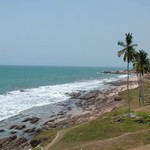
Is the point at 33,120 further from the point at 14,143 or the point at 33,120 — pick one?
the point at 14,143

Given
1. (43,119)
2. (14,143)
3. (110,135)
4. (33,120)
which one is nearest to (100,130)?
(110,135)

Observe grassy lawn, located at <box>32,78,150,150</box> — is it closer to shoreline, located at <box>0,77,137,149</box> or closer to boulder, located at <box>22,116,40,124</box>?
shoreline, located at <box>0,77,137,149</box>

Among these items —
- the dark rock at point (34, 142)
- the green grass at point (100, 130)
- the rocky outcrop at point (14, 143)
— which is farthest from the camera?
the rocky outcrop at point (14, 143)

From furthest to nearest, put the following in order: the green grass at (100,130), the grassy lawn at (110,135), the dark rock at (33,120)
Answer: the dark rock at (33,120), the green grass at (100,130), the grassy lawn at (110,135)

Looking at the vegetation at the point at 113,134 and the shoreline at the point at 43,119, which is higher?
the vegetation at the point at 113,134

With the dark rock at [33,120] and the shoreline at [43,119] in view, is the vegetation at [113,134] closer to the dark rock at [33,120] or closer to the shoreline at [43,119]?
the shoreline at [43,119]

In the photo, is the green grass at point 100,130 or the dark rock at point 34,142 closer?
the green grass at point 100,130

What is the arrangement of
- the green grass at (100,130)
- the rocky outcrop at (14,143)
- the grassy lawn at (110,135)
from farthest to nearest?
the rocky outcrop at (14,143), the green grass at (100,130), the grassy lawn at (110,135)

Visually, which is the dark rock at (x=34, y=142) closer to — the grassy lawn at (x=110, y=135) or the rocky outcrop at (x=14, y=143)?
the rocky outcrop at (x=14, y=143)

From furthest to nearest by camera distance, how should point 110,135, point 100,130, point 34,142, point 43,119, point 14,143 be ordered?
point 43,119 → point 14,143 → point 34,142 → point 100,130 → point 110,135

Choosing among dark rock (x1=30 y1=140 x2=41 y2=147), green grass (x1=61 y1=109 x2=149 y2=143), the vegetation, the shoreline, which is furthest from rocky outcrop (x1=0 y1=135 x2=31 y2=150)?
green grass (x1=61 y1=109 x2=149 y2=143)

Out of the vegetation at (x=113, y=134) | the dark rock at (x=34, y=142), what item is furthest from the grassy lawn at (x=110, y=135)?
the dark rock at (x=34, y=142)

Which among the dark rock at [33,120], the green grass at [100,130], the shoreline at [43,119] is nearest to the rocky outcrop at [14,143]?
the shoreline at [43,119]

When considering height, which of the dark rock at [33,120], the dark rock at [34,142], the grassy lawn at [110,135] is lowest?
the dark rock at [34,142]
